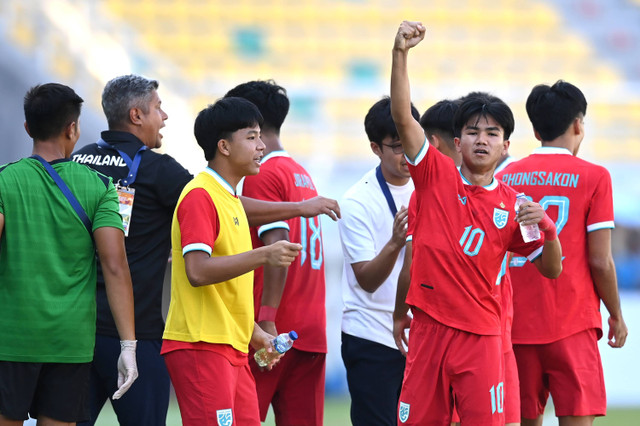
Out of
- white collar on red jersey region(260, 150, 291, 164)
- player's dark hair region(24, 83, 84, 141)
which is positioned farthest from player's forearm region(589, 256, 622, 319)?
player's dark hair region(24, 83, 84, 141)

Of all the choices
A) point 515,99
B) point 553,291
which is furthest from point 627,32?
point 553,291

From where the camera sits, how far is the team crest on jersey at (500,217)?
4.03 meters

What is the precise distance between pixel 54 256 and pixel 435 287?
1.49 meters

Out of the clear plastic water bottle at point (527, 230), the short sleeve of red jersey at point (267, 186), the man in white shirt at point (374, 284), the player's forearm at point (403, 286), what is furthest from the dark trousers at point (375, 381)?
the clear plastic water bottle at point (527, 230)

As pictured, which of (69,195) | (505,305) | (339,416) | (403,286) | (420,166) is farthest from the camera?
(339,416)

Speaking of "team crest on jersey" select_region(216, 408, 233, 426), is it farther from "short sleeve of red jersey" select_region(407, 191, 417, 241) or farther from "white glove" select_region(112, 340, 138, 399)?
"short sleeve of red jersey" select_region(407, 191, 417, 241)

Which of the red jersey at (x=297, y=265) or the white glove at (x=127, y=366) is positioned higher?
the red jersey at (x=297, y=265)

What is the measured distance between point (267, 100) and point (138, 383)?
61.4 inches

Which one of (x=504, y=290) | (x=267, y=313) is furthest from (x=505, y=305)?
(x=267, y=313)

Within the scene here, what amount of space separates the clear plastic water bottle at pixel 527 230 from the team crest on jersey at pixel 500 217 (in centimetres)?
6

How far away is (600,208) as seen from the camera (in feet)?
15.6

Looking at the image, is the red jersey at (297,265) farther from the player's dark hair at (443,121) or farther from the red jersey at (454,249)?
the red jersey at (454,249)

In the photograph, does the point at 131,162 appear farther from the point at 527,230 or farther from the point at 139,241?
the point at 527,230

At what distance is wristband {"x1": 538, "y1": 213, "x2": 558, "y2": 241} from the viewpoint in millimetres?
4011
